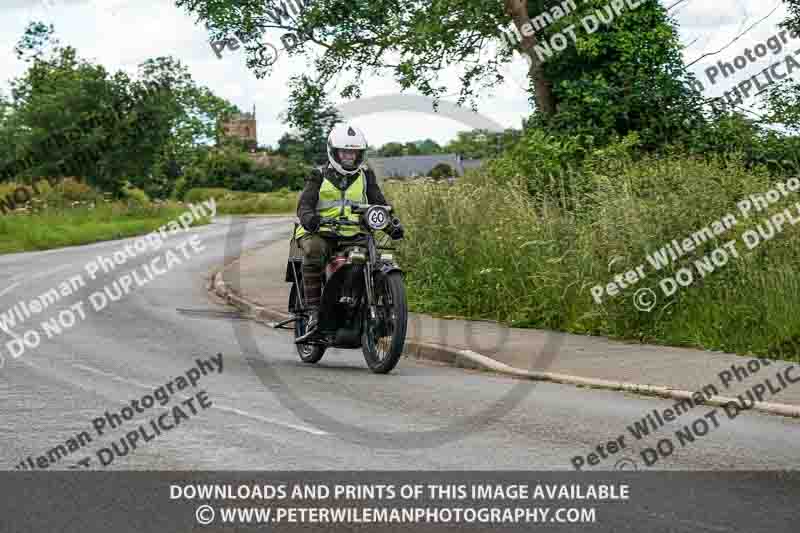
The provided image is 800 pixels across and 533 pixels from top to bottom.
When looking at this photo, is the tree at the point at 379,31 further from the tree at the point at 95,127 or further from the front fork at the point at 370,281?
the tree at the point at 95,127

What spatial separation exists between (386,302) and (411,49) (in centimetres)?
1258

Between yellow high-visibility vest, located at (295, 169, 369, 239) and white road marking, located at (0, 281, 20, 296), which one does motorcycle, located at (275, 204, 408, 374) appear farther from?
white road marking, located at (0, 281, 20, 296)

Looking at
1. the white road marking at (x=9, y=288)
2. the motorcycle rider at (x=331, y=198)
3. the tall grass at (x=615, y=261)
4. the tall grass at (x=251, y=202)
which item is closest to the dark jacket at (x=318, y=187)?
the motorcycle rider at (x=331, y=198)

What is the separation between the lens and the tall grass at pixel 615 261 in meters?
13.2

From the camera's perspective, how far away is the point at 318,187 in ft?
40.8

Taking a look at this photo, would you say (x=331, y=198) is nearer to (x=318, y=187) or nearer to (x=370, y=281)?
(x=318, y=187)

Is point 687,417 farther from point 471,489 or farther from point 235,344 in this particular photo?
point 235,344

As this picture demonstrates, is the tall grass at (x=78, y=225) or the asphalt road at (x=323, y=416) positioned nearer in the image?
the asphalt road at (x=323, y=416)

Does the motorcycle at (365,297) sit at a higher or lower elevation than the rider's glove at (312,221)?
lower

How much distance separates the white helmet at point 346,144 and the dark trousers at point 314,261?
0.74m

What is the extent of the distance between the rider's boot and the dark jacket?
0.98 meters

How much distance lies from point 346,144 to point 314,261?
1.24 m

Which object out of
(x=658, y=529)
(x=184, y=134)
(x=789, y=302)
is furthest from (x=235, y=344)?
(x=184, y=134)

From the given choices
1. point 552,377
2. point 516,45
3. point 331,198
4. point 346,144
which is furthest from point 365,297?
point 516,45
